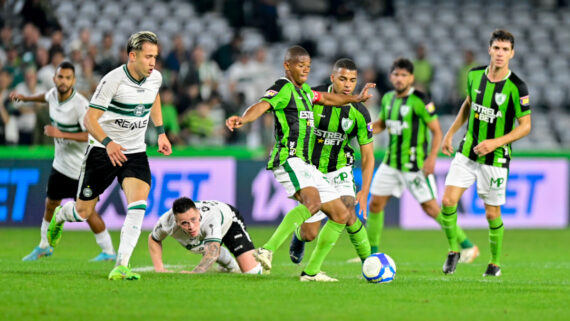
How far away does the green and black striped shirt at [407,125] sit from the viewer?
37.9 ft

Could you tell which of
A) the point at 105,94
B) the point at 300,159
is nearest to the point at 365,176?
the point at 300,159

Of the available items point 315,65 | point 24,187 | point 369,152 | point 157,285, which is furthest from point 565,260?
point 315,65

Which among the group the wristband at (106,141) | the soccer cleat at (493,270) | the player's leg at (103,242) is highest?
the wristband at (106,141)

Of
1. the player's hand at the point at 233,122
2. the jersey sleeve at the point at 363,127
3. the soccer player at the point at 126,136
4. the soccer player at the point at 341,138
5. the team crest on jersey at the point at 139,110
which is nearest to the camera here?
the player's hand at the point at 233,122

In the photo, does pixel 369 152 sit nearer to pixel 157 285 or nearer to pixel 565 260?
pixel 157 285

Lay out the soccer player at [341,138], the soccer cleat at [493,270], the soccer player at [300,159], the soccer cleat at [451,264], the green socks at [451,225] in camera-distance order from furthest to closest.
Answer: the green socks at [451,225] → the soccer cleat at [451,264] → the soccer cleat at [493,270] → the soccer player at [341,138] → the soccer player at [300,159]

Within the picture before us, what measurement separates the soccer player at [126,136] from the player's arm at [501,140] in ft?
10.1

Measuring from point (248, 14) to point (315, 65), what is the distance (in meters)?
1.99

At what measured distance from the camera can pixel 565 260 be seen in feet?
38.3

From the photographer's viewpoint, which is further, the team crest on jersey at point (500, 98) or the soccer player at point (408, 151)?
the soccer player at point (408, 151)

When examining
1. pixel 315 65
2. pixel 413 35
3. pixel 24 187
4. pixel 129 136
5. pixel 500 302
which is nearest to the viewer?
pixel 500 302

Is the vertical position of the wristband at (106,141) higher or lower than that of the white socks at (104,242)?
higher

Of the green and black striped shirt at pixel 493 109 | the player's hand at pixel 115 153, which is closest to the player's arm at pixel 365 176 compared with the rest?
the green and black striped shirt at pixel 493 109

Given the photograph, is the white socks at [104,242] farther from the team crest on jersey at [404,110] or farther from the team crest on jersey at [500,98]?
the team crest on jersey at [500,98]
